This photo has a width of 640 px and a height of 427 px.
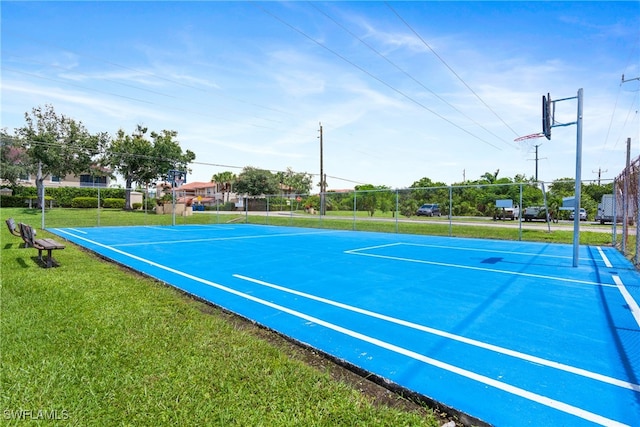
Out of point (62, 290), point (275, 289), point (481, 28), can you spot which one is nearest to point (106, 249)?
point (62, 290)

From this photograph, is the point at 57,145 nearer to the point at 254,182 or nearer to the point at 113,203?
the point at 113,203

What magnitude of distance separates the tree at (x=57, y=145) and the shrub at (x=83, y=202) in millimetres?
2839

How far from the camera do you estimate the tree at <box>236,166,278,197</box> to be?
59.9 meters

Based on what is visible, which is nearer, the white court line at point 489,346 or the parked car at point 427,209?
the white court line at point 489,346

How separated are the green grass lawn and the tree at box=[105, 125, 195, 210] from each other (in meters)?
37.2

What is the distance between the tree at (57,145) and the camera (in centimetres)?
3112

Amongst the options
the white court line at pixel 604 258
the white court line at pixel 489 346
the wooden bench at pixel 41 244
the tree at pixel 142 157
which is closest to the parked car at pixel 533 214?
the white court line at pixel 604 258

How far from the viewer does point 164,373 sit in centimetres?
291

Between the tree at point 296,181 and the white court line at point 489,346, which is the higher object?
the tree at point 296,181

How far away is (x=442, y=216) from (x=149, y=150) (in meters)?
32.0

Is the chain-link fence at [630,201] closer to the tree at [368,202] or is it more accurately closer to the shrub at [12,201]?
the tree at [368,202]

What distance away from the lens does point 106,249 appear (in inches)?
420

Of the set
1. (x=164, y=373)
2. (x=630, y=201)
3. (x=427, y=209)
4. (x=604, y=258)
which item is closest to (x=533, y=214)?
(x=427, y=209)

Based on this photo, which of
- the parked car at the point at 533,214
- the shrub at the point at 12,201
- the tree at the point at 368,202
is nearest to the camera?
the tree at the point at 368,202
